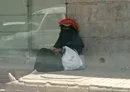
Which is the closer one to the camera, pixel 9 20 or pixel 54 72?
pixel 54 72

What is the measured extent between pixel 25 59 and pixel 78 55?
1513 millimetres

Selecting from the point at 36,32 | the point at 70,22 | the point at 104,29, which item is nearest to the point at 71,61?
the point at 70,22

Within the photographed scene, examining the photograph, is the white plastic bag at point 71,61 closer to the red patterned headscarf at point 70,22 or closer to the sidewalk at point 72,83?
the sidewalk at point 72,83

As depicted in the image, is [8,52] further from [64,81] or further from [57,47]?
[64,81]

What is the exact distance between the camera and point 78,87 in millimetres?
8102

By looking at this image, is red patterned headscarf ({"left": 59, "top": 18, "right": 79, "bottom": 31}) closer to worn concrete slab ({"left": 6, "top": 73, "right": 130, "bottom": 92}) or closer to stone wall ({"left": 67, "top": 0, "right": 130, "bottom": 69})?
stone wall ({"left": 67, "top": 0, "right": 130, "bottom": 69})

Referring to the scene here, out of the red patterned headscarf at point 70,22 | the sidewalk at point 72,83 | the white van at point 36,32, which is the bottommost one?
the sidewalk at point 72,83

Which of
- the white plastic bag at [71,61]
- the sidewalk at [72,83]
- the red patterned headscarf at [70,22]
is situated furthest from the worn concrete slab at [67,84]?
the red patterned headscarf at [70,22]

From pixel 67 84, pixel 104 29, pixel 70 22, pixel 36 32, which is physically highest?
pixel 70 22

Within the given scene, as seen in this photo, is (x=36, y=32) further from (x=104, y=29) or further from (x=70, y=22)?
(x=104, y=29)

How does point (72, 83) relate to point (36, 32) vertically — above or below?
below

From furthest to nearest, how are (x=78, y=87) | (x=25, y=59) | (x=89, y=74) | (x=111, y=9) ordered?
(x=25, y=59)
(x=111, y=9)
(x=89, y=74)
(x=78, y=87)

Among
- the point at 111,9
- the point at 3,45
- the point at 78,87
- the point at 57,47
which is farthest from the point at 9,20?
the point at 78,87

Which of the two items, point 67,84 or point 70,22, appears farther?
point 70,22
